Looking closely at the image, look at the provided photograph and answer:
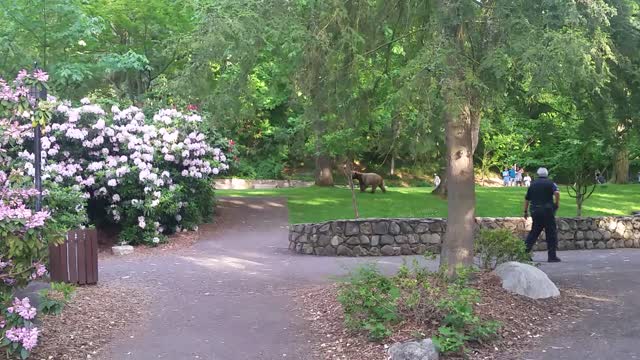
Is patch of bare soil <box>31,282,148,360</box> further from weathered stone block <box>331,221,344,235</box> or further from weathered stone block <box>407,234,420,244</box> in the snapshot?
weathered stone block <box>407,234,420,244</box>

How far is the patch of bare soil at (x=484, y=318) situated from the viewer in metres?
5.94

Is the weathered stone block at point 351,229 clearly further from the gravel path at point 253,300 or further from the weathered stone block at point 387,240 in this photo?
the gravel path at point 253,300

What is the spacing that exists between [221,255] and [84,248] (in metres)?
4.20

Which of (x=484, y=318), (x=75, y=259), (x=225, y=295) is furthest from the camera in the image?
(x=75, y=259)

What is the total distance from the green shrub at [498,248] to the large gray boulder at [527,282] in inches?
31.2

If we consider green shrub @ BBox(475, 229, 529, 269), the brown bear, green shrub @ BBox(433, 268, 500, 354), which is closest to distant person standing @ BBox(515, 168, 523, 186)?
the brown bear

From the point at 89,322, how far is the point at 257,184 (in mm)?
29653

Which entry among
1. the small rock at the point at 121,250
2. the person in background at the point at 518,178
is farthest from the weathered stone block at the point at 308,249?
the person in background at the point at 518,178

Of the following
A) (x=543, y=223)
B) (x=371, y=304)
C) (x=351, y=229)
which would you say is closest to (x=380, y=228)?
(x=351, y=229)

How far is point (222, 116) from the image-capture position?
8375 mm

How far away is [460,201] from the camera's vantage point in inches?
328

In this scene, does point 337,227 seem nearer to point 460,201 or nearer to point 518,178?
point 460,201

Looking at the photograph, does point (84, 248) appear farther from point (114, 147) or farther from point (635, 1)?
point (635, 1)

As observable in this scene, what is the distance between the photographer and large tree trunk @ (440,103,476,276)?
8281 millimetres
